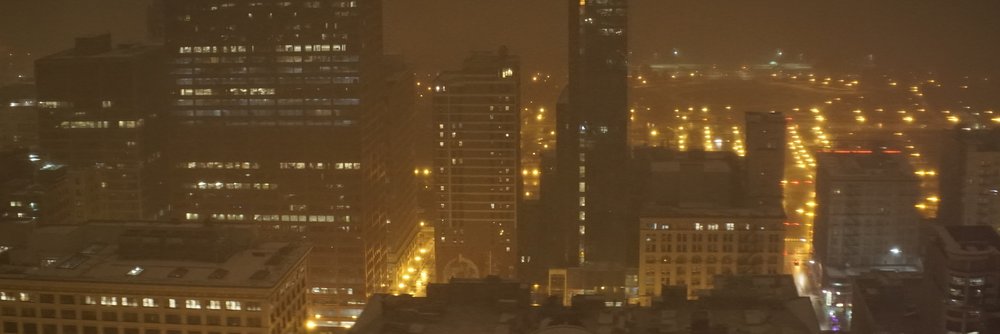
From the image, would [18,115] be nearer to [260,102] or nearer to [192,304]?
[260,102]

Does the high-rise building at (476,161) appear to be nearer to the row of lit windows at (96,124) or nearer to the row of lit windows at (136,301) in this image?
the row of lit windows at (96,124)

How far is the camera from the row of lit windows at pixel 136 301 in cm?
3167

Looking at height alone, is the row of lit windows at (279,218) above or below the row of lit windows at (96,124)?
below

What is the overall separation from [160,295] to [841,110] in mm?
58203

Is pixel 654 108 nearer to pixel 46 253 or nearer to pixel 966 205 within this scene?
pixel 966 205

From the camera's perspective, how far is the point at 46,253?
3416 cm

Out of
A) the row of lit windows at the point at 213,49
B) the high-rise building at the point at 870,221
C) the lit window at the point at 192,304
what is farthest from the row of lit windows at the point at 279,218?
the lit window at the point at 192,304

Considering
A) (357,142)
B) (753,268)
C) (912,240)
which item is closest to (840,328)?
(753,268)

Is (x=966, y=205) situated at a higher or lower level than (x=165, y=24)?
lower

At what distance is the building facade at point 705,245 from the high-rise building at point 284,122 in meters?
13.4

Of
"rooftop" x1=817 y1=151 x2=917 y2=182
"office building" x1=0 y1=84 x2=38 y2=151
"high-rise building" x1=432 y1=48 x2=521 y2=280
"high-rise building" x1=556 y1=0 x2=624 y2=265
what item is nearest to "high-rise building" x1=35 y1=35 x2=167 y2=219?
"office building" x1=0 y1=84 x2=38 y2=151

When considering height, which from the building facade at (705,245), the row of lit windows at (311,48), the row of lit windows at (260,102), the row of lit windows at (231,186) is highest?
the row of lit windows at (311,48)

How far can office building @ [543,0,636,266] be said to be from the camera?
55219 mm

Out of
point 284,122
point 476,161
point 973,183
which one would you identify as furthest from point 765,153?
point 284,122
